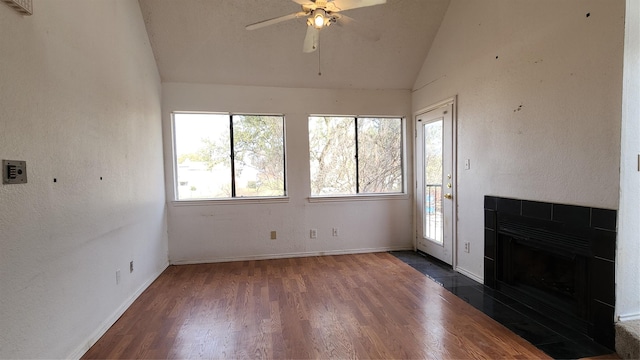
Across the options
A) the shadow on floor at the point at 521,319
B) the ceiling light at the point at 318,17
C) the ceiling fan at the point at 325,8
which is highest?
the ceiling fan at the point at 325,8

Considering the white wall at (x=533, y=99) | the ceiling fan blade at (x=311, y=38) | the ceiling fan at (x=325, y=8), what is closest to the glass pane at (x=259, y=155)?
the ceiling fan blade at (x=311, y=38)

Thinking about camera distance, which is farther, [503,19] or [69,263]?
[503,19]

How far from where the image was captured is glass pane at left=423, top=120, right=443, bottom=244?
390 cm

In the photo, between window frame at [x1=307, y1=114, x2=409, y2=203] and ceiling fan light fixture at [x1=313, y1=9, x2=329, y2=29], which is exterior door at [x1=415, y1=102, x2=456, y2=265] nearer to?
window frame at [x1=307, y1=114, x2=409, y2=203]

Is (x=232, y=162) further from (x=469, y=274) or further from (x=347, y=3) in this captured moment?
(x=469, y=274)

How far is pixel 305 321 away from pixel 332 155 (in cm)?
251

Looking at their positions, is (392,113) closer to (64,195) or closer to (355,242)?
(355,242)

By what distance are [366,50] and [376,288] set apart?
2.95 m

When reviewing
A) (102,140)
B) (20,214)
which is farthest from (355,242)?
(20,214)

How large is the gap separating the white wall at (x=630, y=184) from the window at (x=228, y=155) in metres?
3.44

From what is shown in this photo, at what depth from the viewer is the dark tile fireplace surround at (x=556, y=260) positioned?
201cm

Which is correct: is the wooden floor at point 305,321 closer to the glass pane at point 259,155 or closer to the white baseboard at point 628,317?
the white baseboard at point 628,317

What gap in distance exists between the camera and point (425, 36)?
380cm

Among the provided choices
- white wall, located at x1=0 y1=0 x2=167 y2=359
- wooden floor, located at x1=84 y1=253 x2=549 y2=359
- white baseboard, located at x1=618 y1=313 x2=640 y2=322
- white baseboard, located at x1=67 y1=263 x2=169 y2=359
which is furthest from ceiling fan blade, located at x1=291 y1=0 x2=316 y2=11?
white baseboard, located at x1=618 y1=313 x2=640 y2=322
